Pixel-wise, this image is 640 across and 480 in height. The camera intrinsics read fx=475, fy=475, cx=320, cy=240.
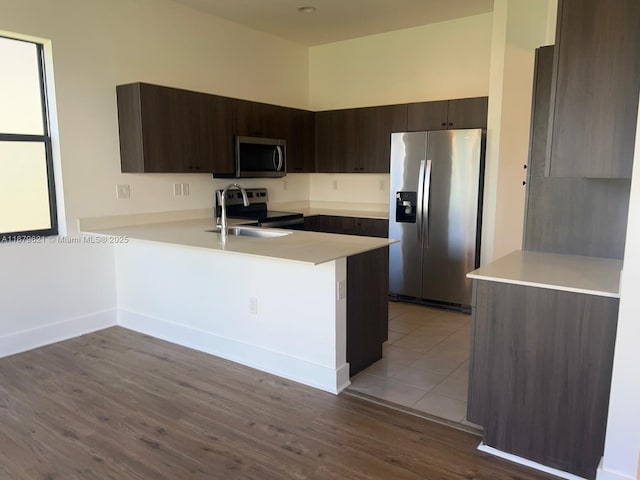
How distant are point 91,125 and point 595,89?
3.45 metres

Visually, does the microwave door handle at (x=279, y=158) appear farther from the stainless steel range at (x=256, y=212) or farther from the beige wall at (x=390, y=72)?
the beige wall at (x=390, y=72)

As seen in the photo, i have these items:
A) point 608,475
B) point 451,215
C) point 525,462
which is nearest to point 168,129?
point 451,215

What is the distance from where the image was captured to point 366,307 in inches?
120

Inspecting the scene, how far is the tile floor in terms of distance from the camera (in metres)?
2.69

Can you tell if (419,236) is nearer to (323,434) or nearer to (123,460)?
(323,434)

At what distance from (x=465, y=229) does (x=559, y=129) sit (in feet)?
7.54

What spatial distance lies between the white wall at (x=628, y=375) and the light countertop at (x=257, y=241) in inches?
53.1

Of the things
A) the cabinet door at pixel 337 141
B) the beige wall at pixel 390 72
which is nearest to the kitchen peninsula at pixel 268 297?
the cabinet door at pixel 337 141

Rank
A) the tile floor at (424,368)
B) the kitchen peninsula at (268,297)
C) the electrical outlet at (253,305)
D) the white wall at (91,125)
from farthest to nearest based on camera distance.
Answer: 1. the white wall at (91,125)
2. the electrical outlet at (253,305)
3. the kitchen peninsula at (268,297)
4. the tile floor at (424,368)

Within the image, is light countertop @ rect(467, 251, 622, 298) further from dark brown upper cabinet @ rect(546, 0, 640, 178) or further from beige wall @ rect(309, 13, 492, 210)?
beige wall @ rect(309, 13, 492, 210)

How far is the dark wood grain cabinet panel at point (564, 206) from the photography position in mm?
2418

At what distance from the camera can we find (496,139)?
4172 millimetres

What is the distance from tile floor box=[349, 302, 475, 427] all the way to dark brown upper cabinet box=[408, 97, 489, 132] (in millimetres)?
1815

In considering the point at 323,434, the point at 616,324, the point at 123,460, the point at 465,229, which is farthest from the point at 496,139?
the point at 123,460
